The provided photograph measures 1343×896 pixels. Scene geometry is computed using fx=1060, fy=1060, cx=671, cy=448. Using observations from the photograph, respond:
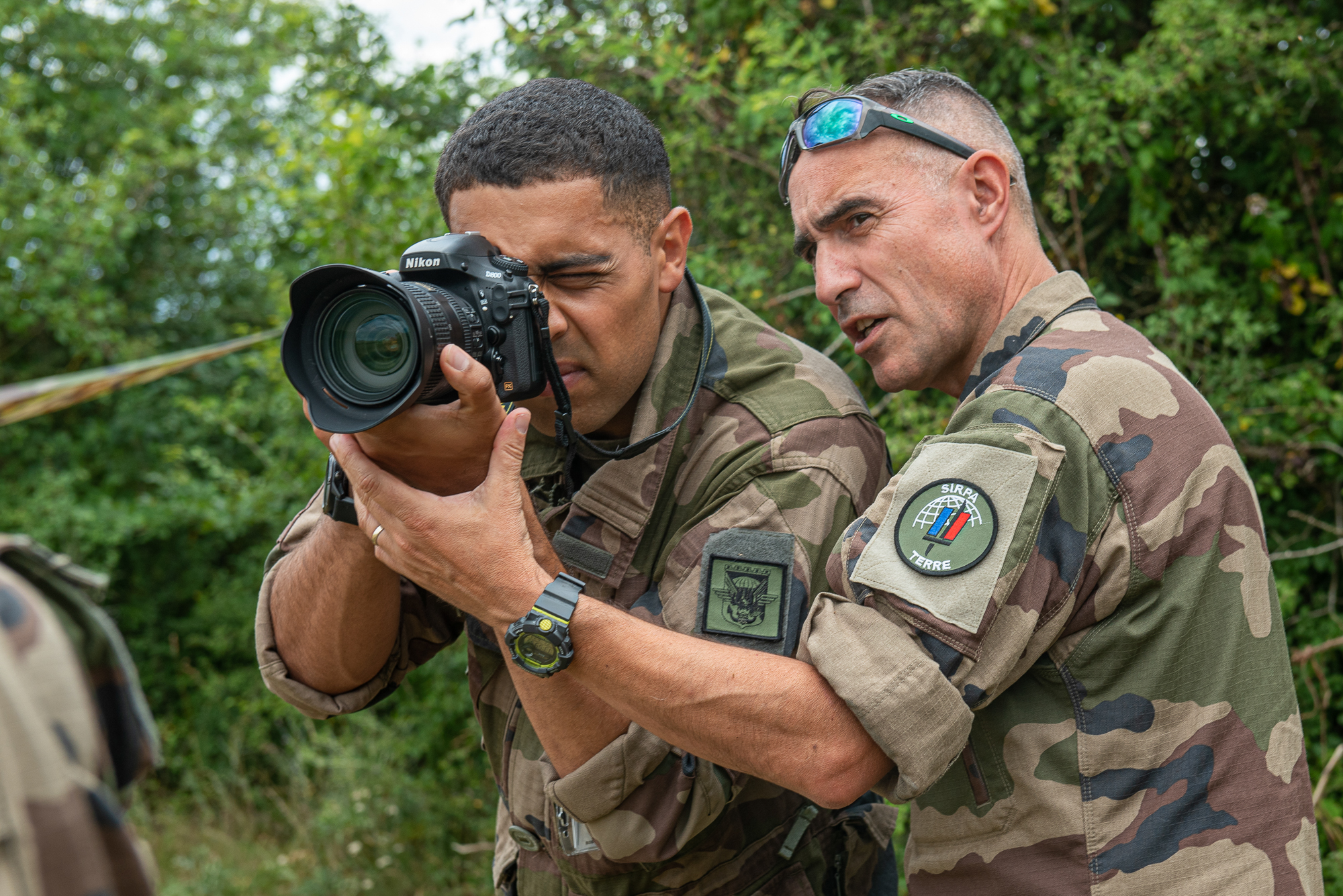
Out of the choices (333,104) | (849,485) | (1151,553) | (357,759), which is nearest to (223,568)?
(357,759)

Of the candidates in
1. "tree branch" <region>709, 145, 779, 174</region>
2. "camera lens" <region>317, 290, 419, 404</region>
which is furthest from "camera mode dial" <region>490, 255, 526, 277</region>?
"tree branch" <region>709, 145, 779, 174</region>

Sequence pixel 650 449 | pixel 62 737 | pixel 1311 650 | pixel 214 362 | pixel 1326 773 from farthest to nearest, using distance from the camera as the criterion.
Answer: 1. pixel 214 362
2. pixel 1311 650
3. pixel 1326 773
4. pixel 650 449
5. pixel 62 737

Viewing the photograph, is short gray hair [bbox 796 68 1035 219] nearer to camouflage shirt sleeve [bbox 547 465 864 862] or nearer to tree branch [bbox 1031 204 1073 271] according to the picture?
camouflage shirt sleeve [bbox 547 465 864 862]

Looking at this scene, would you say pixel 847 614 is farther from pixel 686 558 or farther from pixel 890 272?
pixel 890 272

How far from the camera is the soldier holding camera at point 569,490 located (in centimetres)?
150

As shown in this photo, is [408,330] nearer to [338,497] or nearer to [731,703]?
[338,497]

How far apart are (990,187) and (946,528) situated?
0.70 meters

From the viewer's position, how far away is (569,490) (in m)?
1.94

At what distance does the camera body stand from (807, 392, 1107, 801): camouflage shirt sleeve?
0.63 m

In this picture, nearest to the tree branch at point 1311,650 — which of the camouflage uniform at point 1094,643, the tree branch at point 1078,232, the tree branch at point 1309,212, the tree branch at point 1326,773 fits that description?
the tree branch at point 1326,773

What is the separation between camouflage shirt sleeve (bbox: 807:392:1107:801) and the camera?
127cm

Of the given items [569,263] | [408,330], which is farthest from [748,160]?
[408,330]

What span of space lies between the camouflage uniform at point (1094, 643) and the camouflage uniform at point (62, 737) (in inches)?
35.2

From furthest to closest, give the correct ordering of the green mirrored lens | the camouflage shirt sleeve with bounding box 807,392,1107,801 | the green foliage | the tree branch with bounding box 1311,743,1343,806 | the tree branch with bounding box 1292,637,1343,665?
1. the green foliage
2. the tree branch with bounding box 1292,637,1343,665
3. the tree branch with bounding box 1311,743,1343,806
4. the green mirrored lens
5. the camouflage shirt sleeve with bounding box 807,392,1107,801
